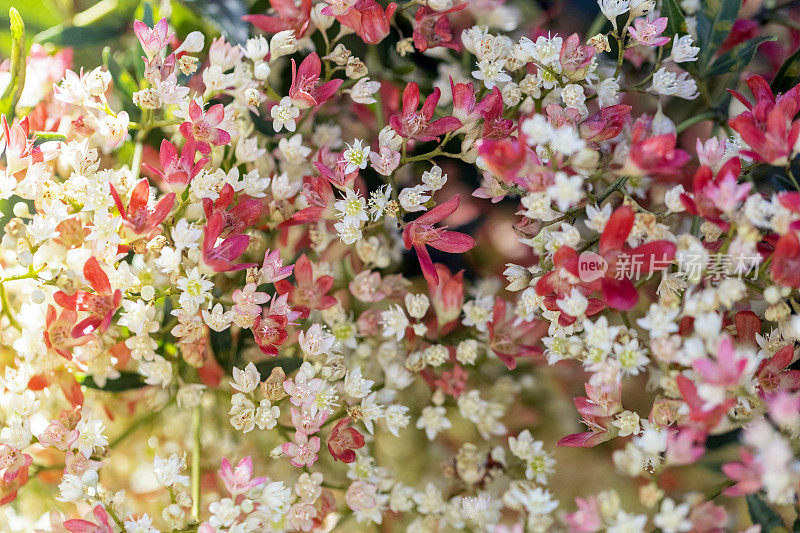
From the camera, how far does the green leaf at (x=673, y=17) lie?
51 cm

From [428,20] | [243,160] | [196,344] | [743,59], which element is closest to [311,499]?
[196,344]

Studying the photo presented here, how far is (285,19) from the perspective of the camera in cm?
52

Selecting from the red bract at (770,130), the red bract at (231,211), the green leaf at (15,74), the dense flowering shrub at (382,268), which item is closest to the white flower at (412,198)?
the dense flowering shrub at (382,268)

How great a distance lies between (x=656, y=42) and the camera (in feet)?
1.51

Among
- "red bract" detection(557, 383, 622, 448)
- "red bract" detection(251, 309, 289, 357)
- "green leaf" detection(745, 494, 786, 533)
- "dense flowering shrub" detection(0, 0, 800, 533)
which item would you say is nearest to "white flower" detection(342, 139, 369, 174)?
"dense flowering shrub" detection(0, 0, 800, 533)

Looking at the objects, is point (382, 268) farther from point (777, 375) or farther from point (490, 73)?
point (777, 375)

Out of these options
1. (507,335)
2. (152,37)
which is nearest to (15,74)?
(152,37)

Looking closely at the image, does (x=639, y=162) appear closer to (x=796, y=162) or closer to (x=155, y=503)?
(x=796, y=162)

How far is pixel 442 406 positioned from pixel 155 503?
1.03 feet

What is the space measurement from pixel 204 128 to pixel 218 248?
86 millimetres

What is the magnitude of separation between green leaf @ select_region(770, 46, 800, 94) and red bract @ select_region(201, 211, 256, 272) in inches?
17.7

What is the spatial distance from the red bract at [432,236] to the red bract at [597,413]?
0.13 m

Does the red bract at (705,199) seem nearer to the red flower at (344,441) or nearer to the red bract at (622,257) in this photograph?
the red bract at (622,257)

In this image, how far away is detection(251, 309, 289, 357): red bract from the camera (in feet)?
1.50
